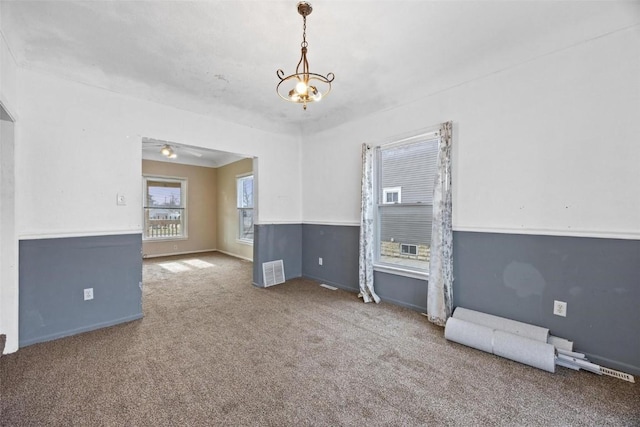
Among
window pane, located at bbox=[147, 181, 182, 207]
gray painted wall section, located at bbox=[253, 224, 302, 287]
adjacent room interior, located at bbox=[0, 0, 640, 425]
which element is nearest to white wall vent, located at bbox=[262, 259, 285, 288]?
gray painted wall section, located at bbox=[253, 224, 302, 287]

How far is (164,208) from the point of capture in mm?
7391

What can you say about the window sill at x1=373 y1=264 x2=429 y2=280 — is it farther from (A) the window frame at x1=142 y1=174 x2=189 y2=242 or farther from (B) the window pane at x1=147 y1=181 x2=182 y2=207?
(B) the window pane at x1=147 y1=181 x2=182 y2=207

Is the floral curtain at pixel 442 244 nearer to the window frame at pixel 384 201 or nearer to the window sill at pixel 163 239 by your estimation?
the window frame at pixel 384 201

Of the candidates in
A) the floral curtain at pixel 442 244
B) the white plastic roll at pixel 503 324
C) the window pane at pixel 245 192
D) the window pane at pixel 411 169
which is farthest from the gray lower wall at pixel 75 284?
the window pane at pixel 245 192

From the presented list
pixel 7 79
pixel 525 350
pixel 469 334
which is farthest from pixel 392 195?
pixel 7 79

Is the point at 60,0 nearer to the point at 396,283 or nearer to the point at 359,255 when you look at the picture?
the point at 359,255

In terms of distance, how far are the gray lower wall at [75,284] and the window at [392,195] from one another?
127 inches

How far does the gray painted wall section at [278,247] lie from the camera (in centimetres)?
460

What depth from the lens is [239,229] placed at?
725cm

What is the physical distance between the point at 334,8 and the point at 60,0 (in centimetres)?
195

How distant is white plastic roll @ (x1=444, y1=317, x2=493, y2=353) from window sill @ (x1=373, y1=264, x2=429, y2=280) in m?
0.73

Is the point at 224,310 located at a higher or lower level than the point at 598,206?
lower

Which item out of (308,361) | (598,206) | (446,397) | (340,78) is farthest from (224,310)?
(598,206)

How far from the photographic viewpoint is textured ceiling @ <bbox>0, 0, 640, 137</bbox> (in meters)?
2.04
